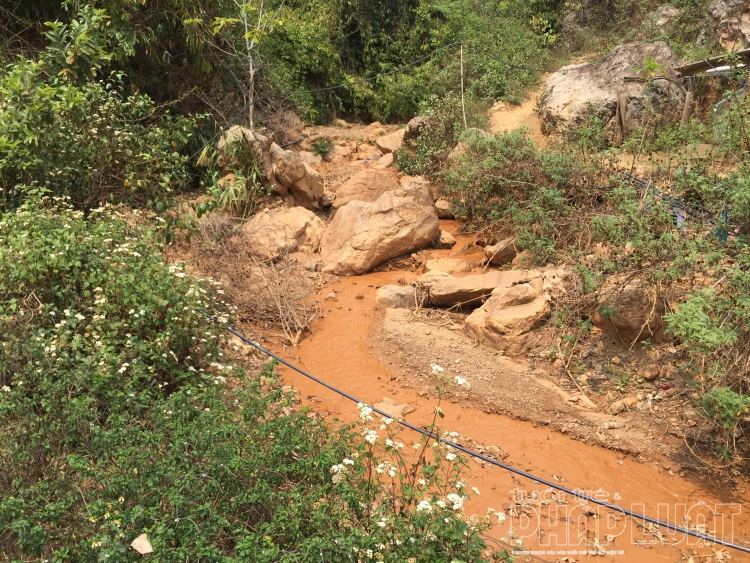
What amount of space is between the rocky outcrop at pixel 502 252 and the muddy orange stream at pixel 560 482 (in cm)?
244

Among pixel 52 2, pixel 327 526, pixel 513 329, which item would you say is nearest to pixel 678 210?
pixel 513 329

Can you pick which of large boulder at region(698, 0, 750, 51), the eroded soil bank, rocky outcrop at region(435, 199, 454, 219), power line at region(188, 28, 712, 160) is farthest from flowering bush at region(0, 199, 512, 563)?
large boulder at region(698, 0, 750, 51)

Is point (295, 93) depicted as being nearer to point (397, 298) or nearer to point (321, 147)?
point (321, 147)

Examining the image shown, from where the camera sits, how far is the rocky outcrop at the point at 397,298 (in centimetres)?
691

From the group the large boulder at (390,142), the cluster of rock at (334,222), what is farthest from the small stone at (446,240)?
the large boulder at (390,142)

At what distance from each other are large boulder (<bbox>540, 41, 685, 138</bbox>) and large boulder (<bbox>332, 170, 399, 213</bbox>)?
287 centimetres

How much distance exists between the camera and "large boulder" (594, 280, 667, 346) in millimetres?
5699

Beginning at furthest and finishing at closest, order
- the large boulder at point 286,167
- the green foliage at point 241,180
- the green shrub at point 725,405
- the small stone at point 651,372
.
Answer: the large boulder at point 286,167 → the green foliage at point 241,180 → the small stone at point 651,372 → the green shrub at point 725,405

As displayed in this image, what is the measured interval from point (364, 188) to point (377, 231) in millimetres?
1752

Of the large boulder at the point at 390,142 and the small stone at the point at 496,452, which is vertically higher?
the large boulder at the point at 390,142

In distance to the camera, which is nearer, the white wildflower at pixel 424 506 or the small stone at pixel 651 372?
the white wildflower at pixel 424 506

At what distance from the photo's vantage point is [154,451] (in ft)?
11.0

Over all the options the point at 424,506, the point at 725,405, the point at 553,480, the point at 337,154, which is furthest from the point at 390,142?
the point at 424,506

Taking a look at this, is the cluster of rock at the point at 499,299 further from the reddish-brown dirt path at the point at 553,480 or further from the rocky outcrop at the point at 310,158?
the rocky outcrop at the point at 310,158
